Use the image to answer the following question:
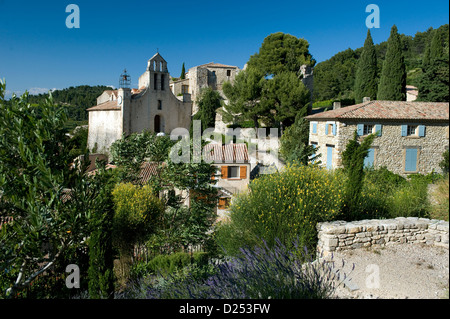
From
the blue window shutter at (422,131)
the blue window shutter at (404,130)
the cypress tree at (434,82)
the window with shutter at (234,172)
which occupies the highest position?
the cypress tree at (434,82)

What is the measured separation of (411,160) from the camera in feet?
40.7

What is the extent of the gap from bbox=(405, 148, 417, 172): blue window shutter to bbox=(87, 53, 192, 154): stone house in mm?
24481

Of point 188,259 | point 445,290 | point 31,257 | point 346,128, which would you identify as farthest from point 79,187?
point 346,128

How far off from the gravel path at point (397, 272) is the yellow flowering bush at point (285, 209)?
122cm

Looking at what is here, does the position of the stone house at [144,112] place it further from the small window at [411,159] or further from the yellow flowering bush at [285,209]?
the small window at [411,159]

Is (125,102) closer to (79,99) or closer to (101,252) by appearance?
(101,252)

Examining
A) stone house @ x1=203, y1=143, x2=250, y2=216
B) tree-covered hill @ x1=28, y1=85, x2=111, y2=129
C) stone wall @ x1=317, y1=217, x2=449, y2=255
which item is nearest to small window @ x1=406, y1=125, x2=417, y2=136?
stone wall @ x1=317, y1=217, x2=449, y2=255

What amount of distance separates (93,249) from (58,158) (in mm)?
2099

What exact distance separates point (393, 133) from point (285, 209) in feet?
29.9

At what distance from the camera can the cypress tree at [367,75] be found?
33844 millimetres

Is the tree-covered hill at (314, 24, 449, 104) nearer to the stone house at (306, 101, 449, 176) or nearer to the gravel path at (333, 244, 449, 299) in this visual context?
the stone house at (306, 101, 449, 176)

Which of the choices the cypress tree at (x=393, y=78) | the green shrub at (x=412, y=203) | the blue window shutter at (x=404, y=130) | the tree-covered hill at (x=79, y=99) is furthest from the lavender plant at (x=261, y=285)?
the tree-covered hill at (x=79, y=99)

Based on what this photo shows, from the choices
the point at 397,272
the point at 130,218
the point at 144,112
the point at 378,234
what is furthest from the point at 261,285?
the point at 144,112

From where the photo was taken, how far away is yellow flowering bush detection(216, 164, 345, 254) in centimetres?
894
